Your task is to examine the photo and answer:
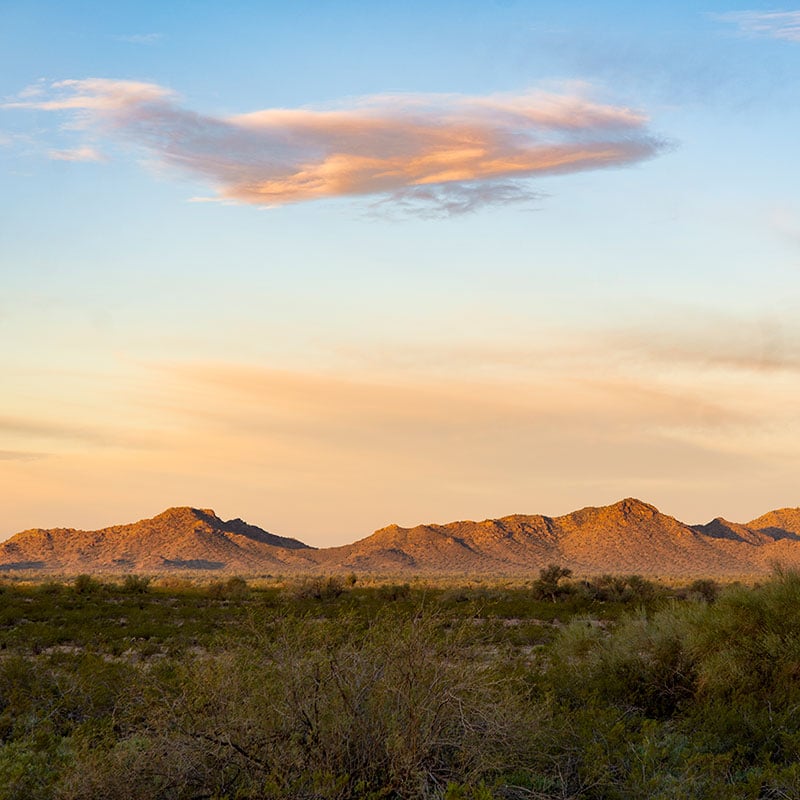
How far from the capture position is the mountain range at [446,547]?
127188mm

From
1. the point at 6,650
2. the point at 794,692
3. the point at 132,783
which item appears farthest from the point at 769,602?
the point at 6,650

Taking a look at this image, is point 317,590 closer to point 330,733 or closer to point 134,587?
point 134,587

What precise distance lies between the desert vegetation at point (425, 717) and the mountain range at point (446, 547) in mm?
105842

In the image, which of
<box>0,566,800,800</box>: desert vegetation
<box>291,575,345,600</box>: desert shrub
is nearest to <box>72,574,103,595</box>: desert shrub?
<box>291,575,345,600</box>: desert shrub

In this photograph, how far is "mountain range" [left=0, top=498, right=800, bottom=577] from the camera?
127m

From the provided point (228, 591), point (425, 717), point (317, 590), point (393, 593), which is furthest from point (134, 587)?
point (425, 717)

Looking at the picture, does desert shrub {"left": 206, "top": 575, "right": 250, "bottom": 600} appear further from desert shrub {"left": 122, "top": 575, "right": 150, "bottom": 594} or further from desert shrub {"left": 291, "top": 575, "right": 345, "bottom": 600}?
desert shrub {"left": 122, "top": 575, "right": 150, "bottom": 594}

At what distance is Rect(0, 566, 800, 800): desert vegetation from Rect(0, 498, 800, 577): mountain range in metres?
106

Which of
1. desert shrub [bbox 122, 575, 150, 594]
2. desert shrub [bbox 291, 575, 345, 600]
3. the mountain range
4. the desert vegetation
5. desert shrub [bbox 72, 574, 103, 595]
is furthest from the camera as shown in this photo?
the mountain range

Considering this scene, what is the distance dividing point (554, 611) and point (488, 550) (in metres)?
98.8

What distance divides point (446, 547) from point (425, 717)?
129 metres

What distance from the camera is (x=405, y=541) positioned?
13962 centimetres

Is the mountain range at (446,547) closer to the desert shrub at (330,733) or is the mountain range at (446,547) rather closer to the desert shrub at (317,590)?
the desert shrub at (317,590)

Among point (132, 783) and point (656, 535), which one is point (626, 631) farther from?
point (656, 535)
